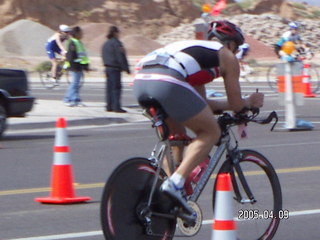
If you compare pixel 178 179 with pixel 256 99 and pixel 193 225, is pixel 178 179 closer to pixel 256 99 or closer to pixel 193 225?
pixel 193 225

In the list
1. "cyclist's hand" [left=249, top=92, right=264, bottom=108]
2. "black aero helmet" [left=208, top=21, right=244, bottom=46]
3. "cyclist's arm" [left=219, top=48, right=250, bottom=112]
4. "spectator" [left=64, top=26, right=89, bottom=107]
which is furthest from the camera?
"spectator" [left=64, top=26, right=89, bottom=107]

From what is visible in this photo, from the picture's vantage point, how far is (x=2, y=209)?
891cm

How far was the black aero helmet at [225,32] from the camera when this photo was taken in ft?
21.9

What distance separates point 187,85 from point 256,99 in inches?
28.7

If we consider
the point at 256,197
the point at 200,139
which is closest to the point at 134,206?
the point at 200,139

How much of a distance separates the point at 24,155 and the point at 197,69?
296 inches

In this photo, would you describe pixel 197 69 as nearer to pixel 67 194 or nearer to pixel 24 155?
pixel 67 194

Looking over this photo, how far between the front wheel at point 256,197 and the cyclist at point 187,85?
599 millimetres

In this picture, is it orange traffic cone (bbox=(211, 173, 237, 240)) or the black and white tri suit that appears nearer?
orange traffic cone (bbox=(211, 173, 237, 240))

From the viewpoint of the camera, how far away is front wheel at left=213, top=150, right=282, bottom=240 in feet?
22.9

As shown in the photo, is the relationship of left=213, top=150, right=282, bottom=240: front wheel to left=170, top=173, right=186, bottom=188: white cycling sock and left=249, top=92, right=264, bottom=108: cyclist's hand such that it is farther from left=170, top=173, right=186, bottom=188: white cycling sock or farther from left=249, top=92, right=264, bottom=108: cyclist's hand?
left=170, top=173, right=186, bottom=188: white cycling sock

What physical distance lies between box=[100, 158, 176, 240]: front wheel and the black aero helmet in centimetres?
107

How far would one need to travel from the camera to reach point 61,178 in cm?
922

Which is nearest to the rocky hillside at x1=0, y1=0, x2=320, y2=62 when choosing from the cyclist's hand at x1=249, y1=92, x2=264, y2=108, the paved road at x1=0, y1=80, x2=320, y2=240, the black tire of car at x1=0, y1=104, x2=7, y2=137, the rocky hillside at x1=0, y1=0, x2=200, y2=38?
the rocky hillside at x1=0, y1=0, x2=200, y2=38
